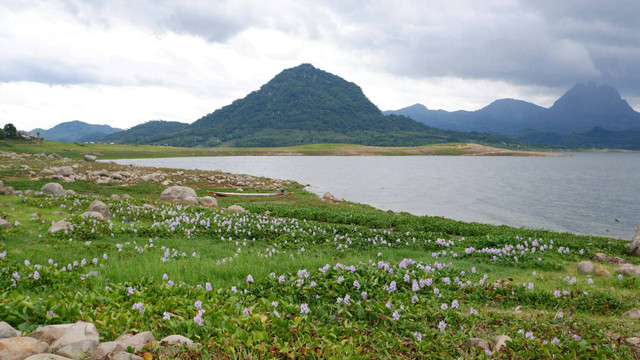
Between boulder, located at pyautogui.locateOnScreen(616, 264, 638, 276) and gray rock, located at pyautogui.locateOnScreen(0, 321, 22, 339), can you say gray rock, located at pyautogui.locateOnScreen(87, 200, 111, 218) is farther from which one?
boulder, located at pyautogui.locateOnScreen(616, 264, 638, 276)

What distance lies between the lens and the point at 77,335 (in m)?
4.95

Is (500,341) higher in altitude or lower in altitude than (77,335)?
lower

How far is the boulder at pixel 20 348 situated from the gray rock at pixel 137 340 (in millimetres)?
882

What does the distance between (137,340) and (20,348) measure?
4.35 ft

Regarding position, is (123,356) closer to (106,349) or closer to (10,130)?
(106,349)

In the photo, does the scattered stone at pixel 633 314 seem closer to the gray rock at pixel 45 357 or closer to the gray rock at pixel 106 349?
the gray rock at pixel 106 349

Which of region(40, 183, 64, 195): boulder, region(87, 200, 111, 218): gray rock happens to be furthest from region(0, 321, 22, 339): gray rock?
region(40, 183, 64, 195): boulder

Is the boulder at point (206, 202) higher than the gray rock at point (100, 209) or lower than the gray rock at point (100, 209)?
lower

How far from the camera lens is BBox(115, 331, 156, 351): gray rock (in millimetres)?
4975

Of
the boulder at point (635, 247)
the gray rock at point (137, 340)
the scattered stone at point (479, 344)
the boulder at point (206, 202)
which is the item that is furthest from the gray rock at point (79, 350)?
the boulder at point (206, 202)

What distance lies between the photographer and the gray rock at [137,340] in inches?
196

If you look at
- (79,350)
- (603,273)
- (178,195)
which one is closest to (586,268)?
(603,273)

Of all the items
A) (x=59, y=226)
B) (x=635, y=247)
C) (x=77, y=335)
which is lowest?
(x=635, y=247)

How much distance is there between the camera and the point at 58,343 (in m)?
4.68
